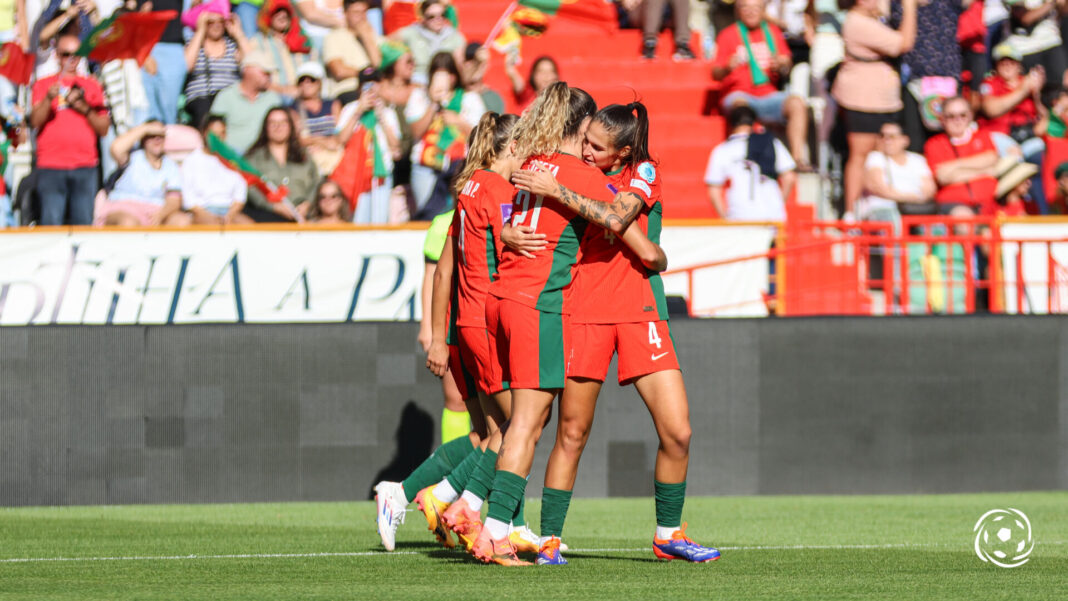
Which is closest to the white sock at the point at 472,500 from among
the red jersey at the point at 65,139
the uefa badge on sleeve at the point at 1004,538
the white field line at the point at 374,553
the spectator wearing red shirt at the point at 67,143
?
the white field line at the point at 374,553

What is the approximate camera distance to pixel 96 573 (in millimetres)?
6637

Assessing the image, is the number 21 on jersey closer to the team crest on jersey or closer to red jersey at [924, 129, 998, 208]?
the team crest on jersey

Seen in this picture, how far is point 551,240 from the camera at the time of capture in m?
6.52

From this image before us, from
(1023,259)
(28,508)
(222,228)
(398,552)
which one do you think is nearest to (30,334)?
(28,508)

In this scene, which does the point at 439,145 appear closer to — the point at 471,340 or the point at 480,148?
the point at 480,148

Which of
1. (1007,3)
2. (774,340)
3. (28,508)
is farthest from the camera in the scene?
(1007,3)

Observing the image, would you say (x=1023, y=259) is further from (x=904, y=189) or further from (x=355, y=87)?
(x=355, y=87)

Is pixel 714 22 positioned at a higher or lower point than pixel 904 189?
higher

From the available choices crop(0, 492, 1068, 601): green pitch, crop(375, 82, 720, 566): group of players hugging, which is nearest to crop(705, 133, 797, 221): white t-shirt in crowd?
crop(0, 492, 1068, 601): green pitch

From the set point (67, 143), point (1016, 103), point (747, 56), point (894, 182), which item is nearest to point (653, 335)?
point (894, 182)

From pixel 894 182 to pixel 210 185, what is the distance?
667cm

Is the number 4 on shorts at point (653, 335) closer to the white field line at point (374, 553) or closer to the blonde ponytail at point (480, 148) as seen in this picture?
the blonde ponytail at point (480, 148)

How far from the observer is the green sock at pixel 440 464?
25.7ft

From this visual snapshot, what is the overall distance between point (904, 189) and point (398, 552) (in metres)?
9.22
